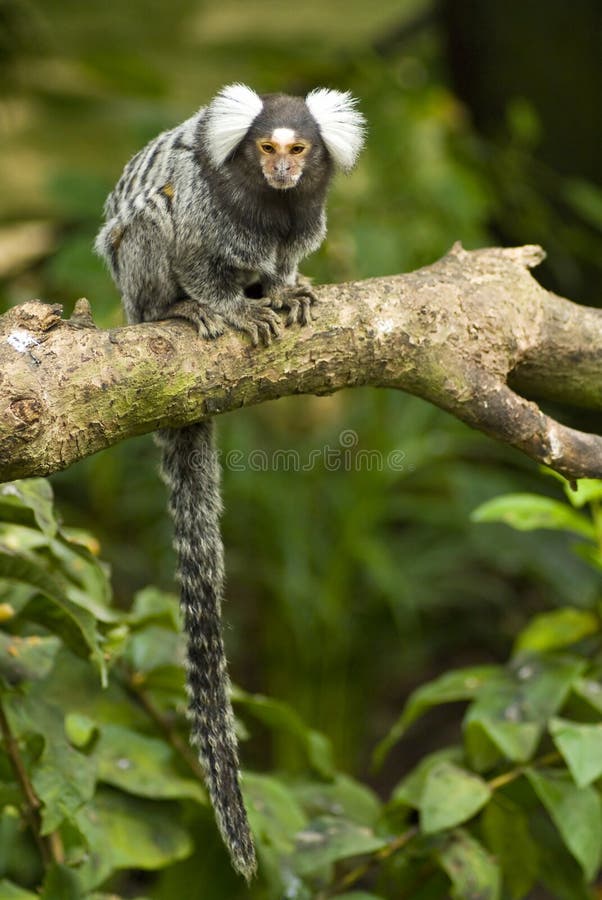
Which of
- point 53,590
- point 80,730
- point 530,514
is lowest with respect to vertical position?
point 80,730

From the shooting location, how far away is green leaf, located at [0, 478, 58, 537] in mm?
1769

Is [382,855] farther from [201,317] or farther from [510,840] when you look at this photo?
[201,317]

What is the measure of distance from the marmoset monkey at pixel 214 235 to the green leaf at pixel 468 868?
1.62 ft

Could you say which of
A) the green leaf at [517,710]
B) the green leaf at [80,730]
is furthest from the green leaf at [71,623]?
the green leaf at [517,710]

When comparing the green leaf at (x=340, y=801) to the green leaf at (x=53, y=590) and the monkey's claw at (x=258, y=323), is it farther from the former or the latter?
the monkey's claw at (x=258, y=323)

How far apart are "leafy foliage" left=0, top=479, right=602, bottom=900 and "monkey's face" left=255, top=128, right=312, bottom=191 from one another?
2.45ft

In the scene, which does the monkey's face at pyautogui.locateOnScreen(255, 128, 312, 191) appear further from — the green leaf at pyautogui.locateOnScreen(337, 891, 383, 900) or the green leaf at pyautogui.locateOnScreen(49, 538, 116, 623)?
the green leaf at pyautogui.locateOnScreen(337, 891, 383, 900)

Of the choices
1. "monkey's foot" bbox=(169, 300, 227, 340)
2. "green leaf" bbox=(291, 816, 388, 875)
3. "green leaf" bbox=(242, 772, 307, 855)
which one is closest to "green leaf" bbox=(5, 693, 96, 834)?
"green leaf" bbox=(242, 772, 307, 855)

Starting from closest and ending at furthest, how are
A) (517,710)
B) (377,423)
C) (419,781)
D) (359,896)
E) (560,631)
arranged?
(359,896), (517,710), (419,781), (560,631), (377,423)

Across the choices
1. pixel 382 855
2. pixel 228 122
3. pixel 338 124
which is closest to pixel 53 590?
pixel 382 855

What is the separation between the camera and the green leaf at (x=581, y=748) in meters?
1.83

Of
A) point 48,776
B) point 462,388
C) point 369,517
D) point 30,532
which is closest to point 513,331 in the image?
point 462,388

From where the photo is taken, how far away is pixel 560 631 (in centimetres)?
236

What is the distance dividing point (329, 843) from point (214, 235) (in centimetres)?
120
